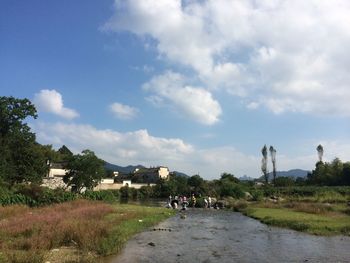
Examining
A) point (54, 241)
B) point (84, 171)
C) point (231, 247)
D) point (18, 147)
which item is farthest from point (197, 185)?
point (54, 241)

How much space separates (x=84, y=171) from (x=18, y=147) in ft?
63.8

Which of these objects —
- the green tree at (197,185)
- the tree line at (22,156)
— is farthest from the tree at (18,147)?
the green tree at (197,185)

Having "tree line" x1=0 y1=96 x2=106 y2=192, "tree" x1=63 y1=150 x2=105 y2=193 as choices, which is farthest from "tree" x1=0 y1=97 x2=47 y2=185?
"tree" x1=63 y1=150 x2=105 y2=193

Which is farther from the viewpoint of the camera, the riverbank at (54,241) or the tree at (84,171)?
the tree at (84,171)

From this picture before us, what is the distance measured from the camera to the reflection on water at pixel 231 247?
82.0 ft

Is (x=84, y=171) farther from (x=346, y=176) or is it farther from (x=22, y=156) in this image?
(x=346, y=176)

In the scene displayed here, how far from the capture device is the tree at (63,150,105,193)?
4003 inches

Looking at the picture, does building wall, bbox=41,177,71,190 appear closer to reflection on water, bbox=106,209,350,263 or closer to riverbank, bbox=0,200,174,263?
reflection on water, bbox=106,209,350,263

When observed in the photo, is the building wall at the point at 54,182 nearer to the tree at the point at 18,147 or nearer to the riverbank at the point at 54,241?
the tree at the point at 18,147

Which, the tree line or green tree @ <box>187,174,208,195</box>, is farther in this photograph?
green tree @ <box>187,174,208,195</box>

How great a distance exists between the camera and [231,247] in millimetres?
29672

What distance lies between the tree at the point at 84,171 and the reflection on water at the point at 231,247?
64.6m

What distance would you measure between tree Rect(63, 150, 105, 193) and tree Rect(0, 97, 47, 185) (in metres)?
14.9

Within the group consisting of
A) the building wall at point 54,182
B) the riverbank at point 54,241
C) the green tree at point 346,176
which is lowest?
the riverbank at point 54,241
